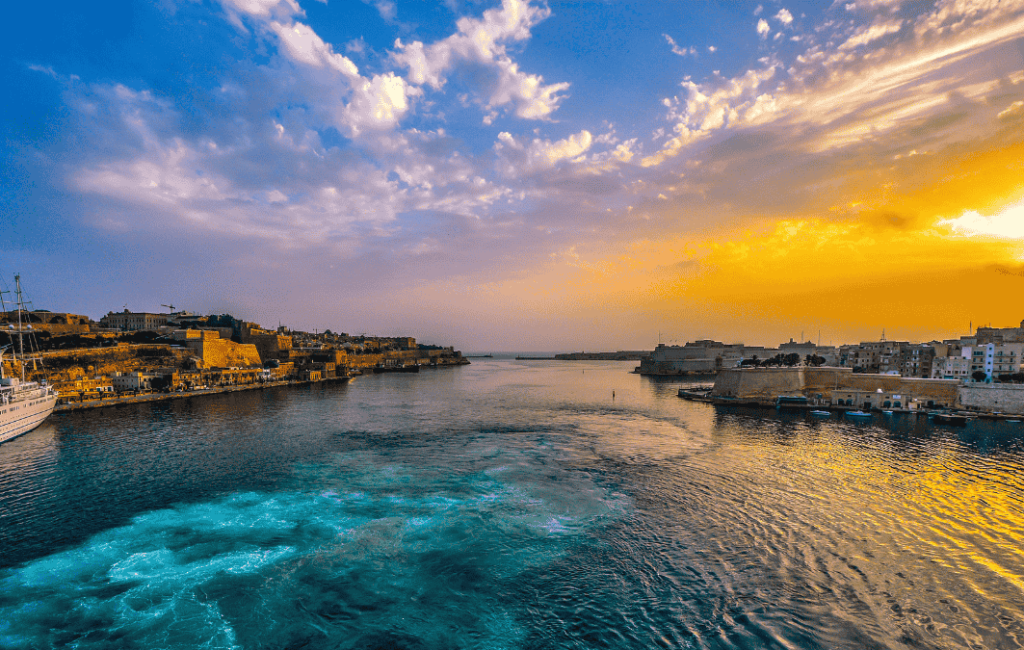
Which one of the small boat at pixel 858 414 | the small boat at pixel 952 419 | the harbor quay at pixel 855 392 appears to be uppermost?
the harbor quay at pixel 855 392

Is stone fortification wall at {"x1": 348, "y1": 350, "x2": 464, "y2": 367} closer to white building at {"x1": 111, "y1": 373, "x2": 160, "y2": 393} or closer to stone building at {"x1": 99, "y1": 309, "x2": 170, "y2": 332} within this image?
stone building at {"x1": 99, "y1": 309, "x2": 170, "y2": 332}

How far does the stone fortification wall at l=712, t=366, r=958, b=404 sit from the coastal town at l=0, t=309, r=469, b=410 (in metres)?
77.2

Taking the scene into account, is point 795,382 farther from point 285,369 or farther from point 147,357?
point 147,357

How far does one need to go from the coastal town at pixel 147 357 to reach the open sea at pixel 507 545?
83.4 ft

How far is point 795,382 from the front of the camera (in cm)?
5559

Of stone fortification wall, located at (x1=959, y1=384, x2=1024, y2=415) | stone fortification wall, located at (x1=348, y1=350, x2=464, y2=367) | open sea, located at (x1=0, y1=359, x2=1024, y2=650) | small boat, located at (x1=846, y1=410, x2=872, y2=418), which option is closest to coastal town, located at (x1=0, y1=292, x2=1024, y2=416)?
stone fortification wall, located at (x1=959, y1=384, x2=1024, y2=415)

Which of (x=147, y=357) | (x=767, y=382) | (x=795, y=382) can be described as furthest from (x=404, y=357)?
(x=795, y=382)

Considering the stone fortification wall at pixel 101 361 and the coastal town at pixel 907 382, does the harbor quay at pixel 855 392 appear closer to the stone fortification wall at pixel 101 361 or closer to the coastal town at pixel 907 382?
the coastal town at pixel 907 382

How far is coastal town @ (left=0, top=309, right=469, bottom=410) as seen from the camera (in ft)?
159

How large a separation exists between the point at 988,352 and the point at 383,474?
245 feet

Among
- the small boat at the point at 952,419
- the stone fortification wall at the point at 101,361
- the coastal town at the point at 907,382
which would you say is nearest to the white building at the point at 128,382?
the stone fortification wall at the point at 101,361

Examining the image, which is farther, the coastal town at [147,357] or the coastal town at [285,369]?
the coastal town at [147,357]

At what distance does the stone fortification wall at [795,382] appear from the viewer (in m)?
50.9

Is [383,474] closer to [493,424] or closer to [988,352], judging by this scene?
[493,424]
